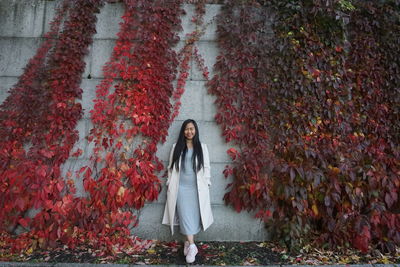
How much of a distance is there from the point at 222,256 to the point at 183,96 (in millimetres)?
2299

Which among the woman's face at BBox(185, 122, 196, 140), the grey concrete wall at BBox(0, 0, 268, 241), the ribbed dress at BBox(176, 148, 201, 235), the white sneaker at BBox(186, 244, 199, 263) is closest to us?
the white sneaker at BBox(186, 244, 199, 263)

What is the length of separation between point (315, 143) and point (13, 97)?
4484 mm

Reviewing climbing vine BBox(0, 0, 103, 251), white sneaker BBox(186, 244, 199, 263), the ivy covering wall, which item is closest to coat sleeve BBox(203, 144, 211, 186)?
the ivy covering wall

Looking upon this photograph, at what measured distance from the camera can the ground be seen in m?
3.11

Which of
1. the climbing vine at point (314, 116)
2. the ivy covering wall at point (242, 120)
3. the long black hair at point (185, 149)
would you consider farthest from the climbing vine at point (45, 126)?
the climbing vine at point (314, 116)

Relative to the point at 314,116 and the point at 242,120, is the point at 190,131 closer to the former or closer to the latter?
the point at 242,120

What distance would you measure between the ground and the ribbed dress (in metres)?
0.36

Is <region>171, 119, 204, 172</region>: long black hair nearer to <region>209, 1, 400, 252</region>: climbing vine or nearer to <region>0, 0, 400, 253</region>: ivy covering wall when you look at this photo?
<region>0, 0, 400, 253</region>: ivy covering wall

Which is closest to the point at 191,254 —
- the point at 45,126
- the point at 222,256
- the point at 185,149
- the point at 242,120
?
the point at 222,256

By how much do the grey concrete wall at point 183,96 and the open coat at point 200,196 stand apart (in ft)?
0.81

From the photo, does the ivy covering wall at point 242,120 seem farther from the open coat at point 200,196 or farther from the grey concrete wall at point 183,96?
the open coat at point 200,196

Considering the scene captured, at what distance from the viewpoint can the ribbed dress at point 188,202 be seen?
3316mm

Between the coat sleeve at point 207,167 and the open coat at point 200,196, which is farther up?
the coat sleeve at point 207,167

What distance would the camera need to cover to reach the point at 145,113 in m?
3.64
